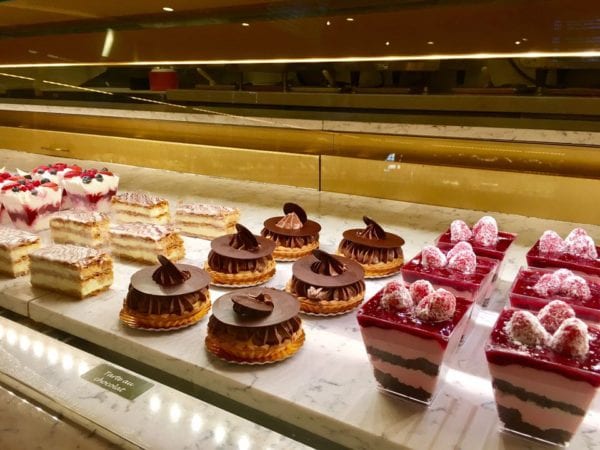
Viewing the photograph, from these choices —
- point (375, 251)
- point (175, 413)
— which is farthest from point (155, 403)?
point (375, 251)

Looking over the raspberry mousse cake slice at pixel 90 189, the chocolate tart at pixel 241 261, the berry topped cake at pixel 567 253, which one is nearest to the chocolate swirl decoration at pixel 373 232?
the chocolate tart at pixel 241 261

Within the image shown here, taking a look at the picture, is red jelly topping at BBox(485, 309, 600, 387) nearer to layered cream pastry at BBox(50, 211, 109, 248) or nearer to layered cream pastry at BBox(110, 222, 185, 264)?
layered cream pastry at BBox(110, 222, 185, 264)

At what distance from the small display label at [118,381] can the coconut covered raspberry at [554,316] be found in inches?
44.4

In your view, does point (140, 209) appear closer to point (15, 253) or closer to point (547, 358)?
point (15, 253)

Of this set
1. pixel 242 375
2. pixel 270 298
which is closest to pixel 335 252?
pixel 270 298

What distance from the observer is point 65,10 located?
2.20 metres

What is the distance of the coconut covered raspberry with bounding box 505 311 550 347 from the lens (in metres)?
1.26

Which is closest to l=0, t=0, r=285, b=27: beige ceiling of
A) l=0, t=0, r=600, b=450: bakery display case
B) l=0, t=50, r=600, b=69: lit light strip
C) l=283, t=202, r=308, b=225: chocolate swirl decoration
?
l=0, t=0, r=600, b=450: bakery display case

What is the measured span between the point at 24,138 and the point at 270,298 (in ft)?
12.2

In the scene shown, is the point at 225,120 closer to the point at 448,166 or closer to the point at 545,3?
the point at 448,166

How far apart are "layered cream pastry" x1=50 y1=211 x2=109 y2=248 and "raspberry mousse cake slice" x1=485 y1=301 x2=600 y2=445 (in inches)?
78.7

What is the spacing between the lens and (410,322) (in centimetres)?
138

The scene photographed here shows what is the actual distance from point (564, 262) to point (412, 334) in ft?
2.64

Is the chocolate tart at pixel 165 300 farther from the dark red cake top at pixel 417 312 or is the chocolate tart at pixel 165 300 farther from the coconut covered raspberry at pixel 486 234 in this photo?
the coconut covered raspberry at pixel 486 234
